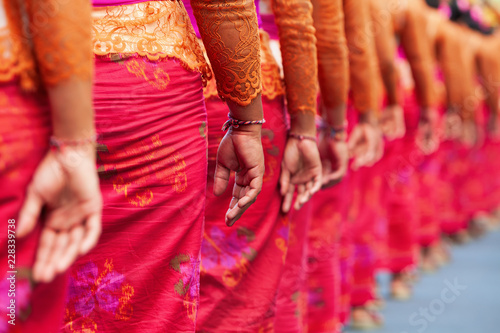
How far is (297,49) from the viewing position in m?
1.62

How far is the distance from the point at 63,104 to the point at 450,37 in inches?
150

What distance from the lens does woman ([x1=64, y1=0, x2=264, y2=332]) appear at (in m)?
1.19

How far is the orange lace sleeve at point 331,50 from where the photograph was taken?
6.12ft

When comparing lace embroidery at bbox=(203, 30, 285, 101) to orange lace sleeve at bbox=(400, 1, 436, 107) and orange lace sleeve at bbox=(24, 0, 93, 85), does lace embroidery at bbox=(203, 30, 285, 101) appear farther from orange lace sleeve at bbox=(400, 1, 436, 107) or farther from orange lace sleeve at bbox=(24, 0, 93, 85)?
orange lace sleeve at bbox=(400, 1, 436, 107)

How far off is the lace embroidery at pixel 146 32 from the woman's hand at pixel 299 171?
449 mm

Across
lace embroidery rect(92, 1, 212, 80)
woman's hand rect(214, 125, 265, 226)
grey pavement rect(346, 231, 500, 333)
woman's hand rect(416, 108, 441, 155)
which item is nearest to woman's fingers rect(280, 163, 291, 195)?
woman's hand rect(214, 125, 265, 226)

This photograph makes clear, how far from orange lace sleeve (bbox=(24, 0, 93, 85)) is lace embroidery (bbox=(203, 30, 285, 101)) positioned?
629 millimetres

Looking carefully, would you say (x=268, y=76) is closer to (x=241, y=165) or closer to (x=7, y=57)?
(x=241, y=165)

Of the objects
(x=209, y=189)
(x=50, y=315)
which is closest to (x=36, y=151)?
(x=50, y=315)

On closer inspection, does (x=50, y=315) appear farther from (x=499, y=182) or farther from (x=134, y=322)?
(x=499, y=182)

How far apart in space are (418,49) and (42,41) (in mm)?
2807

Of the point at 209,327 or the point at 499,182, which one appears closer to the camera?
the point at 209,327

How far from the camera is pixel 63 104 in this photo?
0.95 metres

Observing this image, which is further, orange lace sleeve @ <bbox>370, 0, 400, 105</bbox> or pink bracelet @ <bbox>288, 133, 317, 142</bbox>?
orange lace sleeve @ <bbox>370, 0, 400, 105</bbox>
